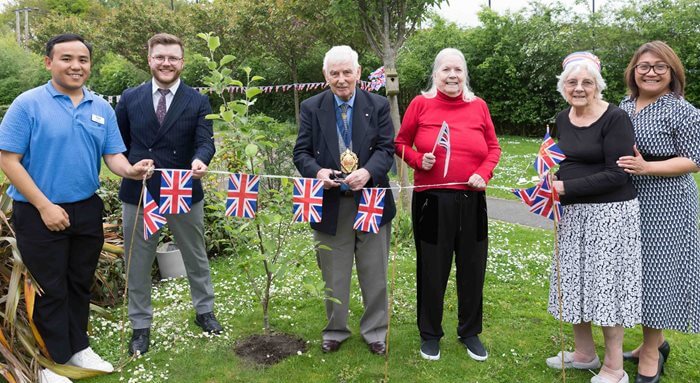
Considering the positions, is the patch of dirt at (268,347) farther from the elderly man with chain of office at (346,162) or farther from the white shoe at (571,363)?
the white shoe at (571,363)

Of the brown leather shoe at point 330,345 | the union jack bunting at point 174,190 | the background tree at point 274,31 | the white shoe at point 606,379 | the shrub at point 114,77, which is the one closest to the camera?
the white shoe at point 606,379

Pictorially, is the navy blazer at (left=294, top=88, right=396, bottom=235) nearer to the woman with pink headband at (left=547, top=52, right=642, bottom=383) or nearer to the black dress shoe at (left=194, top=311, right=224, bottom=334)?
the woman with pink headband at (left=547, top=52, right=642, bottom=383)

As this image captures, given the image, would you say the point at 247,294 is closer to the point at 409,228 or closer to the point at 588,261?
the point at 409,228

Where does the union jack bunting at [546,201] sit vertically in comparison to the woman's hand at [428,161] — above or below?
below

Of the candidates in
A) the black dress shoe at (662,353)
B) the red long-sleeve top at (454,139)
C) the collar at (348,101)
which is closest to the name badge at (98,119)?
the collar at (348,101)

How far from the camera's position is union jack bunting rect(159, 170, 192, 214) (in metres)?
3.75

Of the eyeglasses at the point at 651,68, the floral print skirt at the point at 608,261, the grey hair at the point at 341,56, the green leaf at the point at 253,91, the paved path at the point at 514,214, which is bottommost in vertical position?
the paved path at the point at 514,214

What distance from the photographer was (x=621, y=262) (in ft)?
11.0

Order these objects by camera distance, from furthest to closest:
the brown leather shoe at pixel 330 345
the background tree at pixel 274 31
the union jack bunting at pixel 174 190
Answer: the background tree at pixel 274 31 < the brown leather shoe at pixel 330 345 < the union jack bunting at pixel 174 190

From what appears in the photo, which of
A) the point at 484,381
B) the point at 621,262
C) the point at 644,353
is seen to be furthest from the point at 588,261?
the point at 484,381

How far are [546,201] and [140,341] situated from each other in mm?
3202

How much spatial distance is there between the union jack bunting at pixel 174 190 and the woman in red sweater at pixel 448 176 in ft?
5.08

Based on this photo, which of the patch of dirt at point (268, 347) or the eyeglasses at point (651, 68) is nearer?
the eyeglasses at point (651, 68)

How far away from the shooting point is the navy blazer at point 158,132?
3.91 m
